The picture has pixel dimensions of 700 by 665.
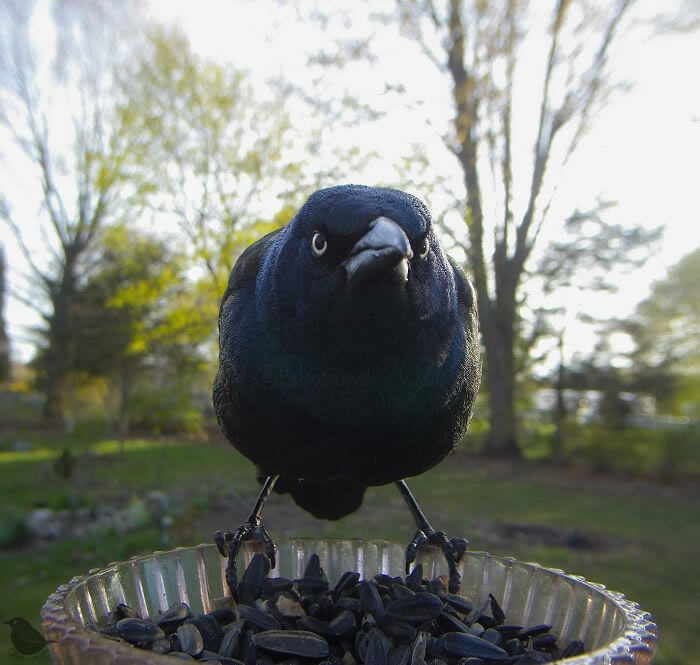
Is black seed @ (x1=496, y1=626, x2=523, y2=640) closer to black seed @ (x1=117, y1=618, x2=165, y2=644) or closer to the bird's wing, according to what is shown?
black seed @ (x1=117, y1=618, x2=165, y2=644)

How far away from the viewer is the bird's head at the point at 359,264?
128 centimetres

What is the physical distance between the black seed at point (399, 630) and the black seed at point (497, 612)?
240 mm

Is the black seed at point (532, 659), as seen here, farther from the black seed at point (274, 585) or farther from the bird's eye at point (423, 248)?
the bird's eye at point (423, 248)

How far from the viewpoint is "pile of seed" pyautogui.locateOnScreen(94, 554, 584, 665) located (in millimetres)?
1276

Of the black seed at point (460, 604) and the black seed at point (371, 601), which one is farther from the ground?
the black seed at point (371, 601)

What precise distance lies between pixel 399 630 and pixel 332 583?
35 centimetres

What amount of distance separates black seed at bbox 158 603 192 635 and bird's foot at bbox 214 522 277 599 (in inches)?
5.7

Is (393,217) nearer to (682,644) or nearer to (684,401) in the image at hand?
(682,644)

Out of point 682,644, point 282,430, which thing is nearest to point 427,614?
point 282,430

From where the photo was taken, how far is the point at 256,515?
1849mm

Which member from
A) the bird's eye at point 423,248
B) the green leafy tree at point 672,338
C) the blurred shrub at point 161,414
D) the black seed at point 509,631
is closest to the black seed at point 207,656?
the black seed at point 509,631

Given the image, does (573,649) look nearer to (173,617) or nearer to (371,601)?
(371,601)

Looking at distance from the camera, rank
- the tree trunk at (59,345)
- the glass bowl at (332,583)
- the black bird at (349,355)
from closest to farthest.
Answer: the glass bowl at (332,583) → the black bird at (349,355) → the tree trunk at (59,345)

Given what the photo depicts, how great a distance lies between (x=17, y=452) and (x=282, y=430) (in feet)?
43.0
